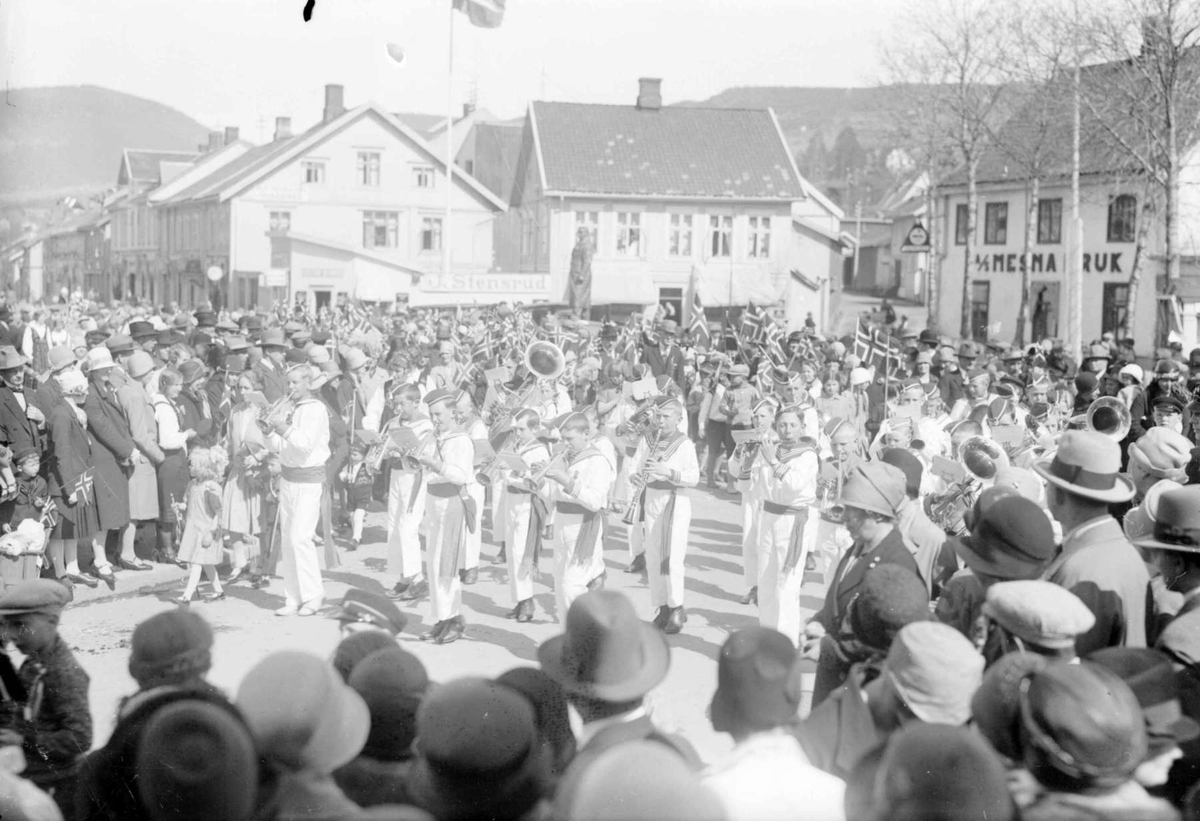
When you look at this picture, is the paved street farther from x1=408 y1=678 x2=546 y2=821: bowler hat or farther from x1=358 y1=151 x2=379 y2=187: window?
x1=358 y1=151 x2=379 y2=187: window

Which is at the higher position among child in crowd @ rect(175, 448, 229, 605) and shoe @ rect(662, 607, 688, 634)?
child in crowd @ rect(175, 448, 229, 605)

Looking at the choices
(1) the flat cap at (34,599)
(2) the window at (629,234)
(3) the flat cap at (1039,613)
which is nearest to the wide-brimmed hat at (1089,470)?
(3) the flat cap at (1039,613)

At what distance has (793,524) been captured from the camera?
27.0 feet

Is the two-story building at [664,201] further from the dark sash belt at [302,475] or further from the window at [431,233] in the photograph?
the dark sash belt at [302,475]

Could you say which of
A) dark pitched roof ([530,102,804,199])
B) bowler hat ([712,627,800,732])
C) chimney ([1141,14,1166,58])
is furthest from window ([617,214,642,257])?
bowler hat ([712,627,800,732])

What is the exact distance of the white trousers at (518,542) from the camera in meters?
9.16

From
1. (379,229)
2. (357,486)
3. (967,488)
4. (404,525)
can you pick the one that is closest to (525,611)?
(404,525)

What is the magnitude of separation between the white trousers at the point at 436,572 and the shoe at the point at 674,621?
1.49m

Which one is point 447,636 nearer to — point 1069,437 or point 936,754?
point 1069,437

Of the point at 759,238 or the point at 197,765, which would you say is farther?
the point at 759,238

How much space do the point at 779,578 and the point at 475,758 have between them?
514 cm

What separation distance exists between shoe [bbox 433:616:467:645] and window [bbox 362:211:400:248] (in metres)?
32.4

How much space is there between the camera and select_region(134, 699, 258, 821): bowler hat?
3508mm

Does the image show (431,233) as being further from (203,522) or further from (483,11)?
(483,11)
